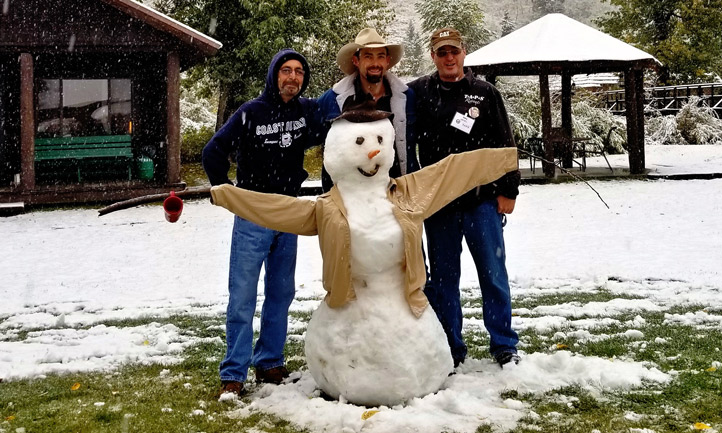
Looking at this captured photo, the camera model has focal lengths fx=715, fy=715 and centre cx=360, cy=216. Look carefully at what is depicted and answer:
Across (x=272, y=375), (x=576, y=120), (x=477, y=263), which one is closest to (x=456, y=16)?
(x=576, y=120)

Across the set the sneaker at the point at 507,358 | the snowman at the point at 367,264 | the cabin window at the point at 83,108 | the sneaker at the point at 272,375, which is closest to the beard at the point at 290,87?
the snowman at the point at 367,264

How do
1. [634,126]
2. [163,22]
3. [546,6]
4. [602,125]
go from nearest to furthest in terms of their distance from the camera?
[163,22] < [634,126] < [602,125] < [546,6]

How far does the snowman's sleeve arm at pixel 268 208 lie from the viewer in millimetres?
3691

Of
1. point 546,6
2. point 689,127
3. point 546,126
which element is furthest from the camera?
point 546,6

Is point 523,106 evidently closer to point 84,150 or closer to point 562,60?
point 562,60

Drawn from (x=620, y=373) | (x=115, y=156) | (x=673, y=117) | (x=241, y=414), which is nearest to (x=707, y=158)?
(x=673, y=117)

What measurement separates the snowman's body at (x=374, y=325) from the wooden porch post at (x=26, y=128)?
12363mm

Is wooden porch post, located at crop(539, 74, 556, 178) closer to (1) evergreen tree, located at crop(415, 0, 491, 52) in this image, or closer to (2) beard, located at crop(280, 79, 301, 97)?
(2) beard, located at crop(280, 79, 301, 97)

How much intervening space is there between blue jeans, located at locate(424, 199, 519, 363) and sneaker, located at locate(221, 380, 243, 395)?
1296 millimetres

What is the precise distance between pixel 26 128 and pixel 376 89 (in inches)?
480

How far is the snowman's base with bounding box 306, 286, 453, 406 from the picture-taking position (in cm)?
364

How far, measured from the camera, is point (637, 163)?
16.5 m

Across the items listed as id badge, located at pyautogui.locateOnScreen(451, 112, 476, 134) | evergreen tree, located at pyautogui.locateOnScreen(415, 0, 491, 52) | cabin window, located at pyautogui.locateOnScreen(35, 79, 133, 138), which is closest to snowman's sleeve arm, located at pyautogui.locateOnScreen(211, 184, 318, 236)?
id badge, located at pyautogui.locateOnScreen(451, 112, 476, 134)

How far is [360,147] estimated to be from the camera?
3689 millimetres
